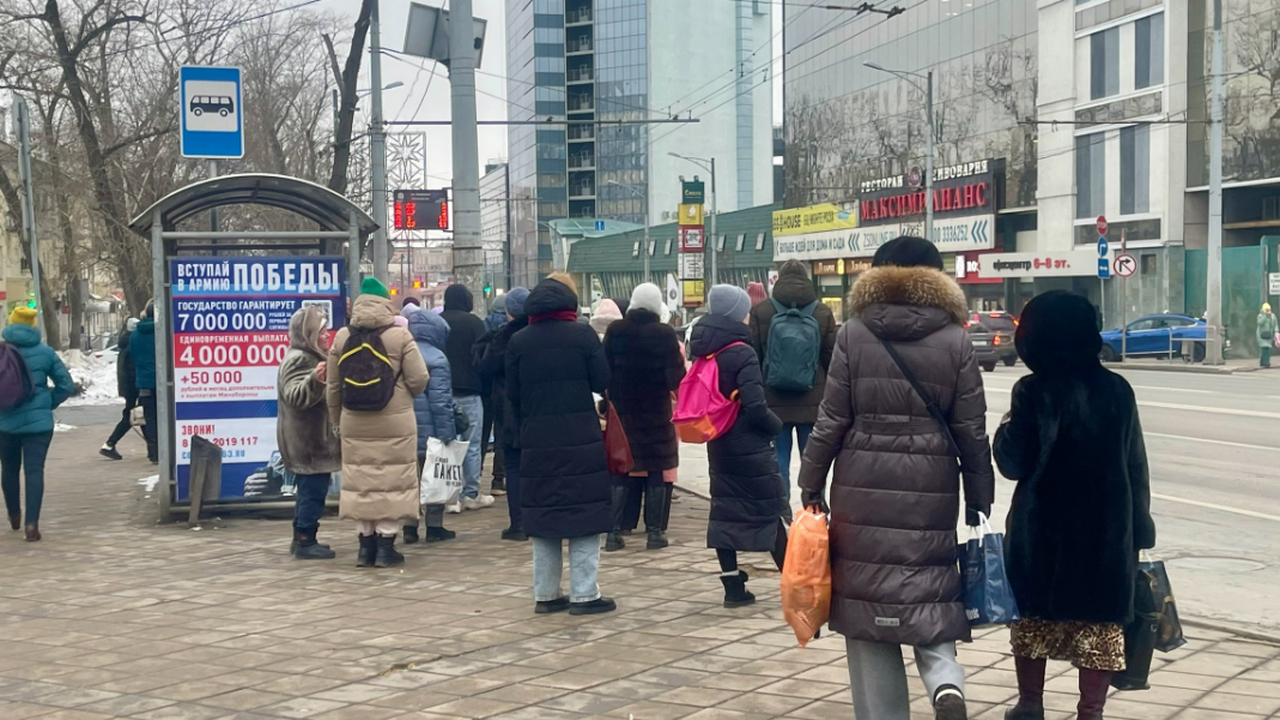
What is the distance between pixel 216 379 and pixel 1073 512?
766cm

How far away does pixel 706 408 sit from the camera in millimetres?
6828

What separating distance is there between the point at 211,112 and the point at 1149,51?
34.9 metres

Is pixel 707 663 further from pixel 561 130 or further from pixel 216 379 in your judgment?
pixel 561 130

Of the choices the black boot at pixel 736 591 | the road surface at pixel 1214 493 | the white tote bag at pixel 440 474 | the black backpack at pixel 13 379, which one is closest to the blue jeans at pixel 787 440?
the black boot at pixel 736 591

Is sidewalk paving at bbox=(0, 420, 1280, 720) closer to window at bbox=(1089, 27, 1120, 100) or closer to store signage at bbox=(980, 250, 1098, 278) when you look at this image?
store signage at bbox=(980, 250, 1098, 278)

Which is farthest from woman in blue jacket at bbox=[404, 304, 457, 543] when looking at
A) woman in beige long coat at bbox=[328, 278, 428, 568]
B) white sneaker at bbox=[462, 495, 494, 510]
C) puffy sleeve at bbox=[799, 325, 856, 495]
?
puffy sleeve at bbox=[799, 325, 856, 495]

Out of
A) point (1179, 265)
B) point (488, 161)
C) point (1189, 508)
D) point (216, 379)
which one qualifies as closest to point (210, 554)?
point (216, 379)

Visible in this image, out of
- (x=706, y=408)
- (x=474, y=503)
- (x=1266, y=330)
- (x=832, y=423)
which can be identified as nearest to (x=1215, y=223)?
(x=1266, y=330)

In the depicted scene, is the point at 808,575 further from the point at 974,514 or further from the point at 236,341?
the point at 236,341

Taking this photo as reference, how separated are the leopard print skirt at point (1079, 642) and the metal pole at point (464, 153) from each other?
8917 mm

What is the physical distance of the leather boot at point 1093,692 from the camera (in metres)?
4.49

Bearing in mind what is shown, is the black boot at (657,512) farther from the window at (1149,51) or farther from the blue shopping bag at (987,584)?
the window at (1149,51)

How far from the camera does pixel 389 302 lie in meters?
8.34

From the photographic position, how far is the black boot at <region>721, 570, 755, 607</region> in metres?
6.79
